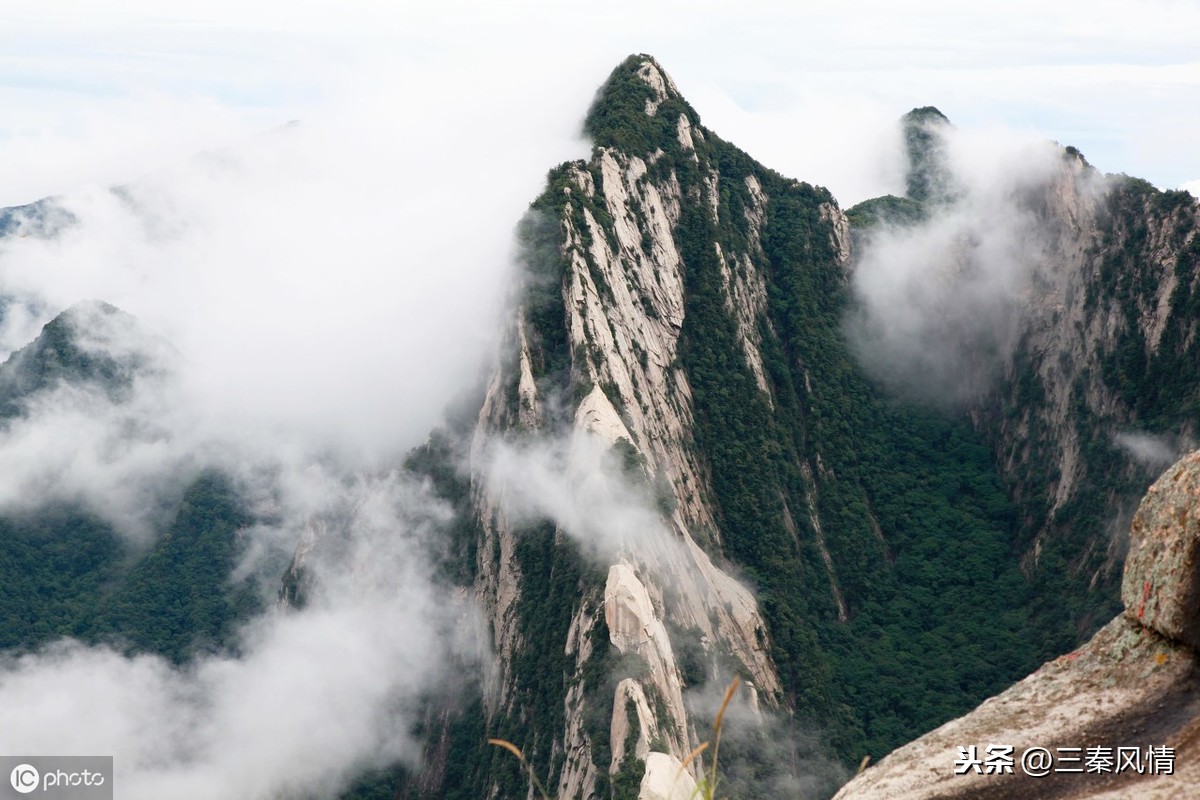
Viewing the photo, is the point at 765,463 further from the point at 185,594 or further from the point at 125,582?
the point at 125,582

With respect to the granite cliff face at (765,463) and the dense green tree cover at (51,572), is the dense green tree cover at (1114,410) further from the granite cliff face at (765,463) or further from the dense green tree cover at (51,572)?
the dense green tree cover at (51,572)

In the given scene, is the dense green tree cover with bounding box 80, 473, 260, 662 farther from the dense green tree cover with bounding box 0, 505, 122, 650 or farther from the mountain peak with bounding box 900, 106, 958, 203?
the mountain peak with bounding box 900, 106, 958, 203

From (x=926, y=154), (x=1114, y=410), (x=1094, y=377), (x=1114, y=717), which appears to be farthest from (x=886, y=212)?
(x=1114, y=717)

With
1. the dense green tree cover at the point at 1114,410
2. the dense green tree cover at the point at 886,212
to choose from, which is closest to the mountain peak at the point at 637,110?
the dense green tree cover at the point at 886,212

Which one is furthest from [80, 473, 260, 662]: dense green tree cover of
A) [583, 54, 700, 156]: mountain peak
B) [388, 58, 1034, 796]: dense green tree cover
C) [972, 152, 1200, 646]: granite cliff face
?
[972, 152, 1200, 646]: granite cliff face

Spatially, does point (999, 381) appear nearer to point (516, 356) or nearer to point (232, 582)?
point (516, 356)

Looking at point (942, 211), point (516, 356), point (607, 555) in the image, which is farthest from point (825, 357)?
point (607, 555)
